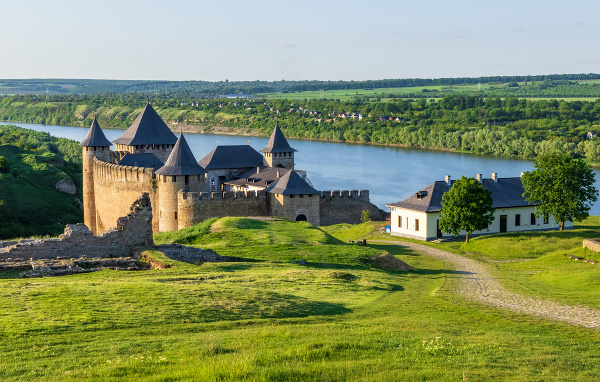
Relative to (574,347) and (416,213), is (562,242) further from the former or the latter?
(574,347)

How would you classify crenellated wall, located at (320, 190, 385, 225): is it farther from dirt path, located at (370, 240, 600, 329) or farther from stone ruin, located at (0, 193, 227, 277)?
stone ruin, located at (0, 193, 227, 277)

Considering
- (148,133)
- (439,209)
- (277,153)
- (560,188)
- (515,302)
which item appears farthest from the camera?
(277,153)

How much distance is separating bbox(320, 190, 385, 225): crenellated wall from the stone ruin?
556 inches

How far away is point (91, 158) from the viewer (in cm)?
3067

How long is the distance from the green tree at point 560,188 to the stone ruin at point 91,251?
15.5m

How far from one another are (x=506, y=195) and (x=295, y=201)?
860 cm

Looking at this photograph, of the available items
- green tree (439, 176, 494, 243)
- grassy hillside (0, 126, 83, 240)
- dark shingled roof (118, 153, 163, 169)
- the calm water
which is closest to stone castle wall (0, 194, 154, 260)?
green tree (439, 176, 494, 243)

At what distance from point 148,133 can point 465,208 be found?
46.5 ft

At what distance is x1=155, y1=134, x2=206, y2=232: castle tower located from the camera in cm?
2458

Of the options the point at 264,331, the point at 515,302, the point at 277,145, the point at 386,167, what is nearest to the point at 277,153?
the point at 277,145

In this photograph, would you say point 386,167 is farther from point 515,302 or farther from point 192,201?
point 515,302

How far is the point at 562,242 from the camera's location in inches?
961

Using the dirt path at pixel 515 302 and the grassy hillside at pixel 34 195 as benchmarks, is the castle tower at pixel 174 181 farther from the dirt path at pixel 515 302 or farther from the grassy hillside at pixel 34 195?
the grassy hillside at pixel 34 195

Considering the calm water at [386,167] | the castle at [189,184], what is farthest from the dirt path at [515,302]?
the calm water at [386,167]
